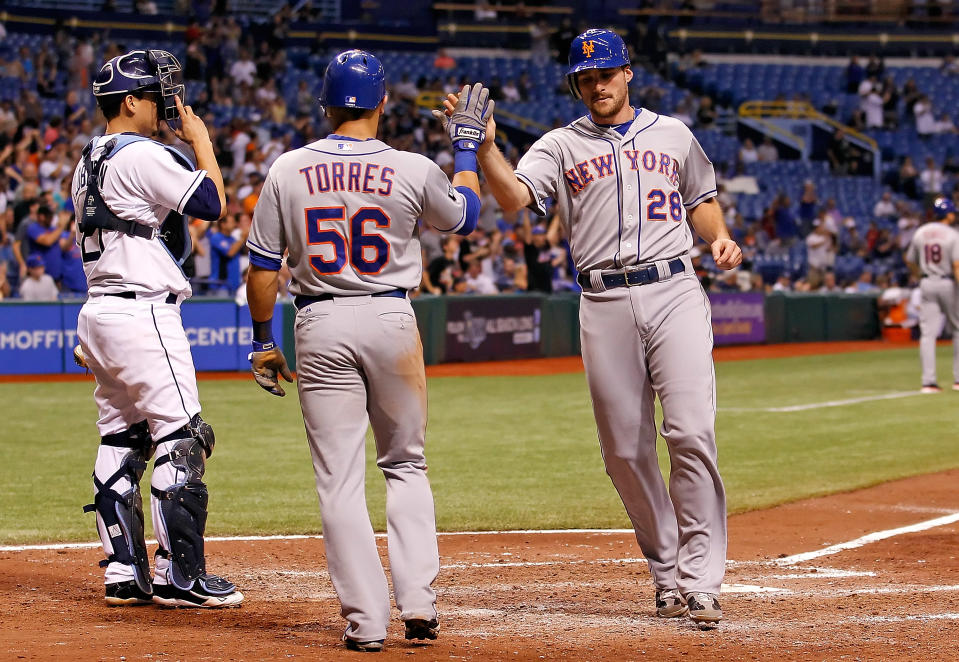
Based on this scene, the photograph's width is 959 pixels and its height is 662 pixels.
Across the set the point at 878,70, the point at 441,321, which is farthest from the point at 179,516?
the point at 878,70

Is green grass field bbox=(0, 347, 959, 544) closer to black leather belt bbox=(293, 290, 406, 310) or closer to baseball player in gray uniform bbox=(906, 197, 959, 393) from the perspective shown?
baseball player in gray uniform bbox=(906, 197, 959, 393)

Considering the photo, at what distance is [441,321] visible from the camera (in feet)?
62.9

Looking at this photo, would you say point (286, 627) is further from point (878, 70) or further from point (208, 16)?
point (878, 70)

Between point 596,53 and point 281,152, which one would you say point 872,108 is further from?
point 596,53

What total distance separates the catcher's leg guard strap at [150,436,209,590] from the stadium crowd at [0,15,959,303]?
9479 mm

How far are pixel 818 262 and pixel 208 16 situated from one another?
1416 centimetres

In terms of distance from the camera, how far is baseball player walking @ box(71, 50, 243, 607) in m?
5.33

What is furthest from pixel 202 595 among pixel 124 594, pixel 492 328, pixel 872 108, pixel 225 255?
pixel 872 108

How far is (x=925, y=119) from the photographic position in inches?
1328

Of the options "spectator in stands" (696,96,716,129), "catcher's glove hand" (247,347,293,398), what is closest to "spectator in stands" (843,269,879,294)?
"spectator in stands" (696,96,716,129)

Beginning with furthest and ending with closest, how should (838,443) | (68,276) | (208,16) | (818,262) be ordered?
(208,16) → (818,262) → (68,276) → (838,443)

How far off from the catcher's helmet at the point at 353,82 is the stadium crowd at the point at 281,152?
981 centimetres

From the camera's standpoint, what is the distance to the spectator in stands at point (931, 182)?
31.0 m

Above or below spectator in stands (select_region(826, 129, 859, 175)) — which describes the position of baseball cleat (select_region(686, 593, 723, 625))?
below
